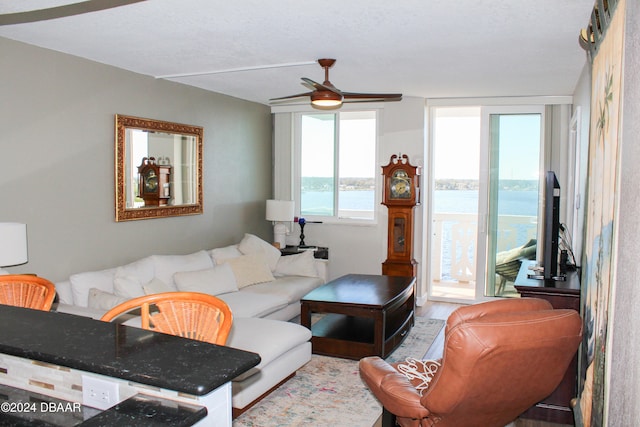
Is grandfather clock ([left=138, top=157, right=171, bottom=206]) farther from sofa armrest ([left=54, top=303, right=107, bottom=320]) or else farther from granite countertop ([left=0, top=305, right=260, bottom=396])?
granite countertop ([left=0, top=305, right=260, bottom=396])

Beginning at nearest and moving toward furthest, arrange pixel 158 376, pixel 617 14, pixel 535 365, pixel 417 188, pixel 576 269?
1. pixel 158 376
2. pixel 617 14
3. pixel 535 365
4. pixel 576 269
5. pixel 417 188

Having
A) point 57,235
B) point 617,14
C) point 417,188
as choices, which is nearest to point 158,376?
point 617,14

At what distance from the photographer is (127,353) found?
1.37 meters

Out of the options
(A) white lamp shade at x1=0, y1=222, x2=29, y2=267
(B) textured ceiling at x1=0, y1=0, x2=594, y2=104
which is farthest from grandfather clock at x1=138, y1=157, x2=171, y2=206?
(A) white lamp shade at x1=0, y1=222, x2=29, y2=267

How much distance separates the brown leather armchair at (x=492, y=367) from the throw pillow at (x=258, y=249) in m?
3.31

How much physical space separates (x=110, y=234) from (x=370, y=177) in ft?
10.8

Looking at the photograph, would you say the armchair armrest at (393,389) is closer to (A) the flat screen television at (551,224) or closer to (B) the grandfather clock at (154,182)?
(A) the flat screen television at (551,224)

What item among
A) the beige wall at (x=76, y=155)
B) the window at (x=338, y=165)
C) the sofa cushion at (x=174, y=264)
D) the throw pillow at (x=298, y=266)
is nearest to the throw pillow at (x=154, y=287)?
the sofa cushion at (x=174, y=264)

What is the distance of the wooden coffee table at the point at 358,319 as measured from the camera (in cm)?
421

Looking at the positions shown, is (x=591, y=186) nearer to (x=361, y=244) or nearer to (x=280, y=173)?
(x=361, y=244)

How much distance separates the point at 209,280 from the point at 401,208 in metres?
2.43

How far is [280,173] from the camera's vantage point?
23.0 feet

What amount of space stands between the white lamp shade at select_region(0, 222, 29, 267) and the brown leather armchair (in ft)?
7.82

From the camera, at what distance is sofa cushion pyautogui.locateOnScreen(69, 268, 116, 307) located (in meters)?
3.87
